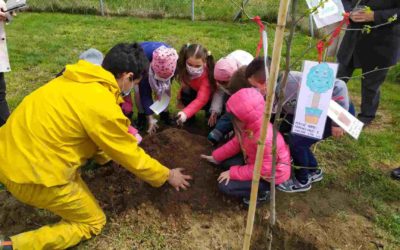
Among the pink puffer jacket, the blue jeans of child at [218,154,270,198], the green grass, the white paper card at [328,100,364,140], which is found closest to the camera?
the white paper card at [328,100,364,140]

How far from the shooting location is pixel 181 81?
3.96m

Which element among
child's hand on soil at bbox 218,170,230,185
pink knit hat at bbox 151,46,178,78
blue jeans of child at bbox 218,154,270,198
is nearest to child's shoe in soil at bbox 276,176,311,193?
blue jeans of child at bbox 218,154,270,198

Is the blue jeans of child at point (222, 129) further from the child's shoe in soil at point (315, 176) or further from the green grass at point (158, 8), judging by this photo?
the green grass at point (158, 8)

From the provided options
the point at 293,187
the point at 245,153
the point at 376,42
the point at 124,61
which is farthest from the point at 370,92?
the point at 124,61

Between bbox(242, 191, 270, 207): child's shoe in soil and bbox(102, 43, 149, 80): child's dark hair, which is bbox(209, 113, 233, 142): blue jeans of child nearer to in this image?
bbox(242, 191, 270, 207): child's shoe in soil

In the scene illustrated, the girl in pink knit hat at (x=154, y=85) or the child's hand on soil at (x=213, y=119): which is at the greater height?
the girl in pink knit hat at (x=154, y=85)

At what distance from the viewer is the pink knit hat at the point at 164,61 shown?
11.7ft

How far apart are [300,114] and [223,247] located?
1.18 meters

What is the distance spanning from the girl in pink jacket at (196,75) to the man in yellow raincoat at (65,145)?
42.0 inches

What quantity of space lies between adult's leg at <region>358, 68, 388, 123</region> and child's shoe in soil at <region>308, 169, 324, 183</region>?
4.19 feet

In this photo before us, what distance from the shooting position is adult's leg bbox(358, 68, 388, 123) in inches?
163

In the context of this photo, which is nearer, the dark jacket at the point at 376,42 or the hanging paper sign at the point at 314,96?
the hanging paper sign at the point at 314,96

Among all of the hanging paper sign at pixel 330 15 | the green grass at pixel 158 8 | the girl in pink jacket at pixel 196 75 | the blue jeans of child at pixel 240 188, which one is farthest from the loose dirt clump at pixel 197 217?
the green grass at pixel 158 8

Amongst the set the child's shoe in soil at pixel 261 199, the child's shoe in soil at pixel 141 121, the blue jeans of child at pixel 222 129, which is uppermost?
the blue jeans of child at pixel 222 129
